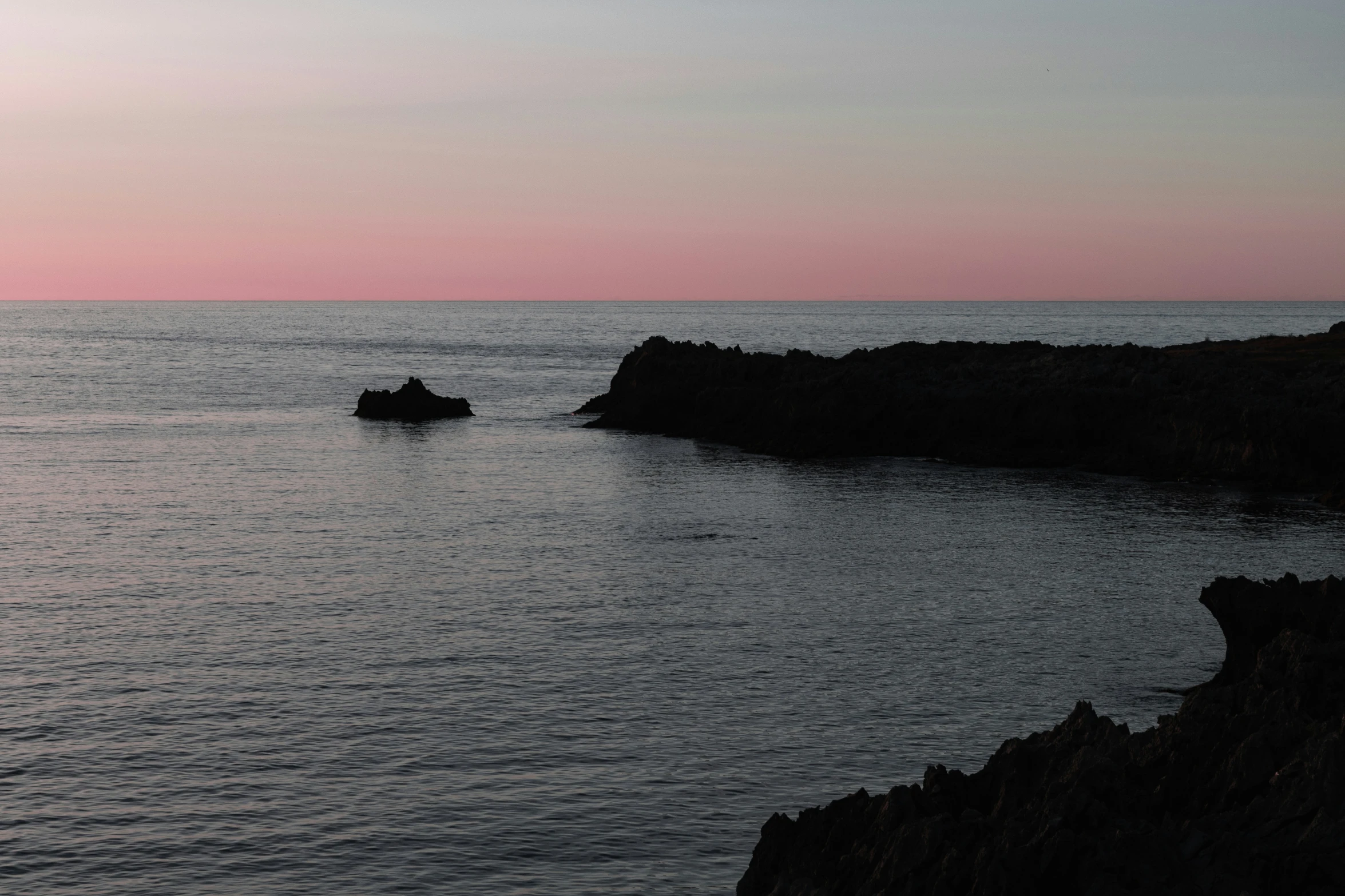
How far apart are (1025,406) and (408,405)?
44338 millimetres

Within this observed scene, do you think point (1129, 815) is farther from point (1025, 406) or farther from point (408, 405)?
point (408, 405)

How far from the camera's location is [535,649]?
2811cm

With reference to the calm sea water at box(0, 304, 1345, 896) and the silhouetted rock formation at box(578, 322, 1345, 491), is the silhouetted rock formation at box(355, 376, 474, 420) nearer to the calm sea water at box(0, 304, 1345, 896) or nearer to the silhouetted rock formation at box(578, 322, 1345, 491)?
the silhouetted rock formation at box(578, 322, 1345, 491)

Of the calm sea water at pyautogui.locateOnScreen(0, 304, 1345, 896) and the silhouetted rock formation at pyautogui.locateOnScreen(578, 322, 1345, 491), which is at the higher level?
the silhouetted rock formation at pyautogui.locateOnScreen(578, 322, 1345, 491)

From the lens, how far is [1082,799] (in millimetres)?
11867

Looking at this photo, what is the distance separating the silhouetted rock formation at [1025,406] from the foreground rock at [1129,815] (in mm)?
46112

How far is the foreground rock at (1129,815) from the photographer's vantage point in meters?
10.8

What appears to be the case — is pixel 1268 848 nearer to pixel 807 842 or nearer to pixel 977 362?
pixel 807 842

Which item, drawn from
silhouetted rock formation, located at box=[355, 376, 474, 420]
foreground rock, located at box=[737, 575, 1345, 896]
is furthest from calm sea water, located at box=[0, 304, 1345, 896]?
silhouetted rock formation, located at box=[355, 376, 474, 420]

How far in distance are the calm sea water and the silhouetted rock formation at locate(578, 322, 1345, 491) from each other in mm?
4157

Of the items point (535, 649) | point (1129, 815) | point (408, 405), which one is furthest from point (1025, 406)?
point (1129, 815)

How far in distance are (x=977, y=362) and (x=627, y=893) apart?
66.8 m

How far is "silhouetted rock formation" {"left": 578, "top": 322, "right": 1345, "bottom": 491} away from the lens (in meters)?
58.6

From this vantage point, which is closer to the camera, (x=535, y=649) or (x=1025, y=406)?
(x=535, y=649)
